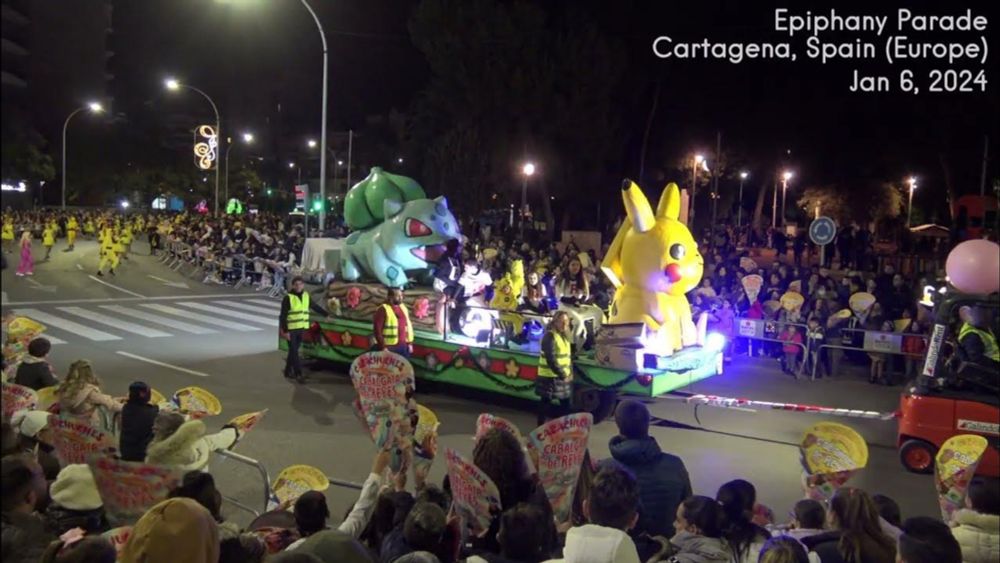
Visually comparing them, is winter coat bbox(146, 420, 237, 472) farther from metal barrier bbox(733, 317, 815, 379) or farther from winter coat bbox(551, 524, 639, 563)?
metal barrier bbox(733, 317, 815, 379)

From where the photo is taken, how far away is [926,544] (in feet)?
13.3

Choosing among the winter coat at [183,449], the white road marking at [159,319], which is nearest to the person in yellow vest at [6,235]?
the winter coat at [183,449]

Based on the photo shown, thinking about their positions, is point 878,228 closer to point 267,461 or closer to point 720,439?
point 720,439

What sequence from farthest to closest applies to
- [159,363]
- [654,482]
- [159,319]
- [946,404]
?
[159,319]
[159,363]
[946,404]
[654,482]

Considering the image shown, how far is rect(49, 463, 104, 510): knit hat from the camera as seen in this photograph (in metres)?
5.78

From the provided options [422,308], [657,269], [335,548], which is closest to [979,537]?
[335,548]

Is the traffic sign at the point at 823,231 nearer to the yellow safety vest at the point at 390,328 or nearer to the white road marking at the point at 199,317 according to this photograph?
the yellow safety vest at the point at 390,328

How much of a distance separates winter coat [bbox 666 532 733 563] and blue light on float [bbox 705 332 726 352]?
8.98 m

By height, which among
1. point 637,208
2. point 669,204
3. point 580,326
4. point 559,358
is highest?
point 669,204

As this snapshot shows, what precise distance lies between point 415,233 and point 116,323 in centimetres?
823

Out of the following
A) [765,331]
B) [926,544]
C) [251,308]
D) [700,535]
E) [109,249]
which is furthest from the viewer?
[109,249]

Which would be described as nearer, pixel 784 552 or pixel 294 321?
pixel 784 552

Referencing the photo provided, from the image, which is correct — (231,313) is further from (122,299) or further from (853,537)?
(853,537)

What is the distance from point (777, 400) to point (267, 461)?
7.70 metres
